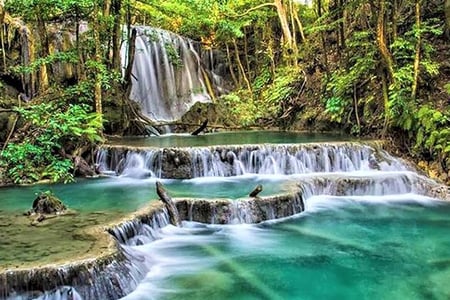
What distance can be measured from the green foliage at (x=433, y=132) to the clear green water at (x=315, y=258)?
163 centimetres

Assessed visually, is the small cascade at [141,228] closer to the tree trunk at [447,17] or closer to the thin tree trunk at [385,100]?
the thin tree trunk at [385,100]

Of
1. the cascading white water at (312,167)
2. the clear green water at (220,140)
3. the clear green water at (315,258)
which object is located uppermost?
the clear green water at (220,140)

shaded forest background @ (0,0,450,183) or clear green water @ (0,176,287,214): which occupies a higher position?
shaded forest background @ (0,0,450,183)

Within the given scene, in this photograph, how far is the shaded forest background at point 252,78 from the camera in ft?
34.4

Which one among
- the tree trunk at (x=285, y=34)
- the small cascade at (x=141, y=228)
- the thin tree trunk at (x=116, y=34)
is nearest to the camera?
the small cascade at (x=141, y=228)

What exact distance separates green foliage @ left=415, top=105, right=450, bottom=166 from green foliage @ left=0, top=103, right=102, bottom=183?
7055 mm

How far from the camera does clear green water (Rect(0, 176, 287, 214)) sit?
26.3 feet

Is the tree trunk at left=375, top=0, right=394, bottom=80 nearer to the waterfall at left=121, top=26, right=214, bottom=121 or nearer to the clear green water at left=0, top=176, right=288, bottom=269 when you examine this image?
the clear green water at left=0, top=176, right=288, bottom=269

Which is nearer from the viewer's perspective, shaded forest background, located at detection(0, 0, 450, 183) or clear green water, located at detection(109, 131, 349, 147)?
shaded forest background, located at detection(0, 0, 450, 183)

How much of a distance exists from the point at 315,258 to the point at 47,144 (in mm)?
5965

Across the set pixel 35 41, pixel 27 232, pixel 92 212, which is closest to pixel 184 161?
pixel 92 212

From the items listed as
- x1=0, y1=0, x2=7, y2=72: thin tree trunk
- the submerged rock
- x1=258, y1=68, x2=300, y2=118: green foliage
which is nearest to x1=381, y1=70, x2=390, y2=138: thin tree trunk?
x1=258, y1=68, x2=300, y2=118: green foliage

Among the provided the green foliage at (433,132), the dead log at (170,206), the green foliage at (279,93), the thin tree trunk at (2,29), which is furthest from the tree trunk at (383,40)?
the thin tree trunk at (2,29)

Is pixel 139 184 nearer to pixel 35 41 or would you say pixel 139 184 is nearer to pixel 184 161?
pixel 184 161
